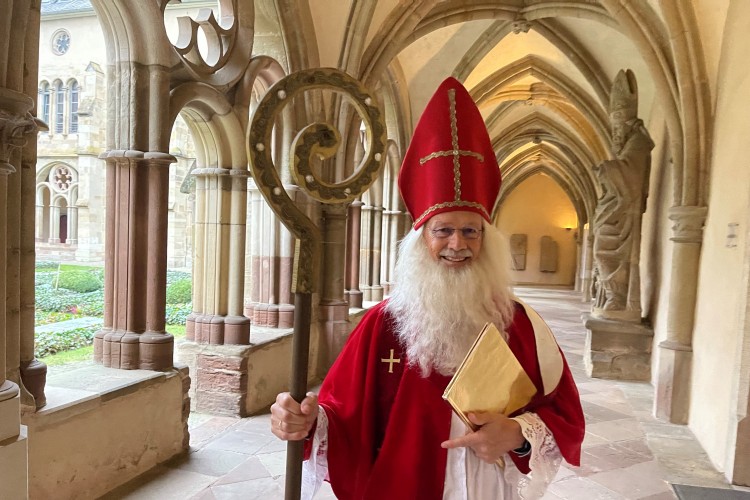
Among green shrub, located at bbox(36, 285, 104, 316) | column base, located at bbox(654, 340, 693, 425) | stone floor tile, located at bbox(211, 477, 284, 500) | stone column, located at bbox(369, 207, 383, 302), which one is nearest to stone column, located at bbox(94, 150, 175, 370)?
stone floor tile, located at bbox(211, 477, 284, 500)

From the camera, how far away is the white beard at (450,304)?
58.8 inches

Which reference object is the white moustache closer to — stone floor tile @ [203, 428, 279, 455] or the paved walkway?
the paved walkway

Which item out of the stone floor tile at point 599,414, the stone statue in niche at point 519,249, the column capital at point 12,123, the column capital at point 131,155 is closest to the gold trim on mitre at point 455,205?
the column capital at point 12,123

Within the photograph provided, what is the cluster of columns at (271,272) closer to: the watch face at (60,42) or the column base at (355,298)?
the column base at (355,298)

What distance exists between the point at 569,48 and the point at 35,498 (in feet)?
27.2

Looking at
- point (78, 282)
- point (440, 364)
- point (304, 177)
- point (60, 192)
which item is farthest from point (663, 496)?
point (60, 192)

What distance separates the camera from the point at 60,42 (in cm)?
1460

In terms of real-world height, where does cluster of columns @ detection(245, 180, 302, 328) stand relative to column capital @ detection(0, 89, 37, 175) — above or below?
below

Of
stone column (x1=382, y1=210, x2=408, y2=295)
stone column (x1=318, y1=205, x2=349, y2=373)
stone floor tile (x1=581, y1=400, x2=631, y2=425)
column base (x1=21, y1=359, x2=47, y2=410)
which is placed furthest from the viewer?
stone column (x1=382, y1=210, x2=408, y2=295)

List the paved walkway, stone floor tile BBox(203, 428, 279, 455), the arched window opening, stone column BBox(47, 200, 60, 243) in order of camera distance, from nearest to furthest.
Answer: the paved walkway, stone floor tile BBox(203, 428, 279, 455), stone column BBox(47, 200, 60, 243), the arched window opening

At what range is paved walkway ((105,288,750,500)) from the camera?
323cm

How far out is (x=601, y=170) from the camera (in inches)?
253

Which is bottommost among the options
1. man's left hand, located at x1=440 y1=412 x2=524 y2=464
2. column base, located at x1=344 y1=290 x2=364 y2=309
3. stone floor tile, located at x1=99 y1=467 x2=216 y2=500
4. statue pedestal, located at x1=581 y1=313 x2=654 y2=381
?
stone floor tile, located at x1=99 y1=467 x2=216 y2=500

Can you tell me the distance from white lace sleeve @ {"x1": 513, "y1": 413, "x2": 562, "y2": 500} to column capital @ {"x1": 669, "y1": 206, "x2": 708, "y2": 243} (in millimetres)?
4146
